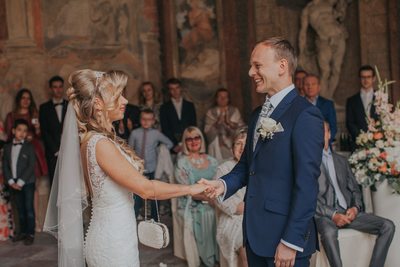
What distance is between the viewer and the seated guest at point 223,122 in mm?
8312

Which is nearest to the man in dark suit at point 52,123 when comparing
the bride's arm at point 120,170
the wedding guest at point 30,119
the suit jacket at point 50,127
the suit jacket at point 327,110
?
the suit jacket at point 50,127

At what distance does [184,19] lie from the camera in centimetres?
959

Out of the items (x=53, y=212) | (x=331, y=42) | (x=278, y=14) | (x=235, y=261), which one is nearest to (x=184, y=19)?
(x=278, y=14)

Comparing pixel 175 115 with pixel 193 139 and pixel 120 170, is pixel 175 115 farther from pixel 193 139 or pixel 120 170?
pixel 120 170

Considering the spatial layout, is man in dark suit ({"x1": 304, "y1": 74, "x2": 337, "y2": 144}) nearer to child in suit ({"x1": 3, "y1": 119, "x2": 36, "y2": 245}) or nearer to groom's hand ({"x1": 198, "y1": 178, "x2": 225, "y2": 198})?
child in suit ({"x1": 3, "y1": 119, "x2": 36, "y2": 245})

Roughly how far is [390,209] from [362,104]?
8.63ft

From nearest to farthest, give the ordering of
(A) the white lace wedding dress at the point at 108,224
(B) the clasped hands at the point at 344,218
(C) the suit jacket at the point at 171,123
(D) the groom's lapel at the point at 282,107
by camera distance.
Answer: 1. (D) the groom's lapel at the point at 282,107
2. (A) the white lace wedding dress at the point at 108,224
3. (B) the clasped hands at the point at 344,218
4. (C) the suit jacket at the point at 171,123

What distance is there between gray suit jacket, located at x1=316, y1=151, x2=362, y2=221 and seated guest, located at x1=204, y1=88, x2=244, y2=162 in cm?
310

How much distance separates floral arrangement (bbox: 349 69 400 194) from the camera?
503 centimetres

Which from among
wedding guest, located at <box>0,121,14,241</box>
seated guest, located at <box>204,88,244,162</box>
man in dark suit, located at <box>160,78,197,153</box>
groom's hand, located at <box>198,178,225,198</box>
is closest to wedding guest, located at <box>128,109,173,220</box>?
man in dark suit, located at <box>160,78,197,153</box>

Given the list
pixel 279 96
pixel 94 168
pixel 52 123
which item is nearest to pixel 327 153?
pixel 279 96

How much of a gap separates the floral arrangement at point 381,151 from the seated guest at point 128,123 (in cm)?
371

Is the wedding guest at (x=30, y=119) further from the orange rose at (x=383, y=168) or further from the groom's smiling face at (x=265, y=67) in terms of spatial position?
the groom's smiling face at (x=265, y=67)

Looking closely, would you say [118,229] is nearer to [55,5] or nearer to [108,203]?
[108,203]
